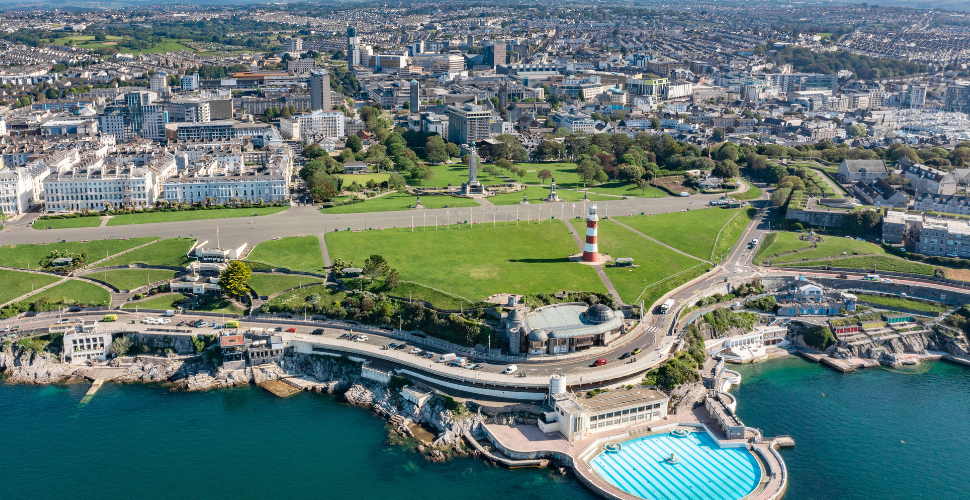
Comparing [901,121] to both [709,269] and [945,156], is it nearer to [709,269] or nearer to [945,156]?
[945,156]

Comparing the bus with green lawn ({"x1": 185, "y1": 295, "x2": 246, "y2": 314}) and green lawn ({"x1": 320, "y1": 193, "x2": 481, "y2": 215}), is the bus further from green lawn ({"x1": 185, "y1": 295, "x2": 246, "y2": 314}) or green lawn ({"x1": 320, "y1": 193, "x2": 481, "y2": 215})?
green lawn ({"x1": 320, "y1": 193, "x2": 481, "y2": 215})

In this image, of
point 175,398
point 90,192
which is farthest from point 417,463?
point 90,192

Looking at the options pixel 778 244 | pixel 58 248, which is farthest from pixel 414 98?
pixel 778 244

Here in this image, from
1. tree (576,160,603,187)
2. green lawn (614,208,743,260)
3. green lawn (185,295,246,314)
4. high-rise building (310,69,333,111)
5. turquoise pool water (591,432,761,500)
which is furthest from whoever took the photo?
high-rise building (310,69,333,111)

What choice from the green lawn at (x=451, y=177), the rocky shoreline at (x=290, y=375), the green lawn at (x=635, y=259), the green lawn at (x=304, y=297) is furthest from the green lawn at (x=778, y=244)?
the green lawn at (x=451, y=177)

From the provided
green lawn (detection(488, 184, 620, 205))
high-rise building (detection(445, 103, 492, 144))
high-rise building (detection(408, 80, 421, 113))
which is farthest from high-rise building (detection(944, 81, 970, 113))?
high-rise building (detection(408, 80, 421, 113))

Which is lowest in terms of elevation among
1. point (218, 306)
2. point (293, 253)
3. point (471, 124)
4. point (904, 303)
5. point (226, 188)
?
point (218, 306)

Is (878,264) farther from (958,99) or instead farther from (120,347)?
(958,99)
